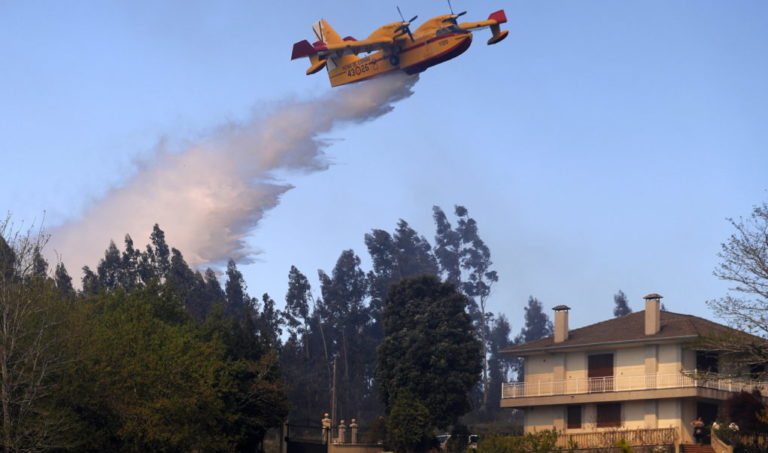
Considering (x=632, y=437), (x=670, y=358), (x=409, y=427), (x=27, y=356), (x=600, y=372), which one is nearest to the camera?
(x=27, y=356)

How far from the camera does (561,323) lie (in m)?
62.3

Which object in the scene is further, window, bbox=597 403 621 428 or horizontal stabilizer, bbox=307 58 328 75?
horizontal stabilizer, bbox=307 58 328 75

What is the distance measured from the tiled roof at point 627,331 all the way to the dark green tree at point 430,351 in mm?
5716

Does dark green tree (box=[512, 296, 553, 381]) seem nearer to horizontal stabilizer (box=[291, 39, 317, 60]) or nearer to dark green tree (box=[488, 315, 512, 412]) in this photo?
dark green tree (box=[488, 315, 512, 412])

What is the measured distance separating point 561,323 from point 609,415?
6.32 meters

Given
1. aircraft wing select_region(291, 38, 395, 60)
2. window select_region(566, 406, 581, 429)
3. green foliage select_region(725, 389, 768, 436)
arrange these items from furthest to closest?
1. aircraft wing select_region(291, 38, 395, 60)
2. window select_region(566, 406, 581, 429)
3. green foliage select_region(725, 389, 768, 436)

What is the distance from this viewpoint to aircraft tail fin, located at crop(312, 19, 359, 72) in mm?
74688

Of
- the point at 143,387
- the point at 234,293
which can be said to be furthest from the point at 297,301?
the point at 143,387

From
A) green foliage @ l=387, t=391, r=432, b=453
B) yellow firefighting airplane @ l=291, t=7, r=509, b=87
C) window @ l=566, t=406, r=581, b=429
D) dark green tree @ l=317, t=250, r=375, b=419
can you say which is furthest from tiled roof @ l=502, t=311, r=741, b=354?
dark green tree @ l=317, t=250, r=375, b=419

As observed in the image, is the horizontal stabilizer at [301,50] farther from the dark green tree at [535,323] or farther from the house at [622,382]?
the dark green tree at [535,323]

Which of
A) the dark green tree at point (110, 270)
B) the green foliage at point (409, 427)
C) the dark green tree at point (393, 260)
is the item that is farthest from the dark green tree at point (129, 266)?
the green foliage at point (409, 427)

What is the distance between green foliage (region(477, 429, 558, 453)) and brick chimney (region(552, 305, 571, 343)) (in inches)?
691

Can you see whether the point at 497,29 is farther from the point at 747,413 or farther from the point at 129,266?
the point at 129,266

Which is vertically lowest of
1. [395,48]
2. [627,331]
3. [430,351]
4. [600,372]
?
[600,372]
